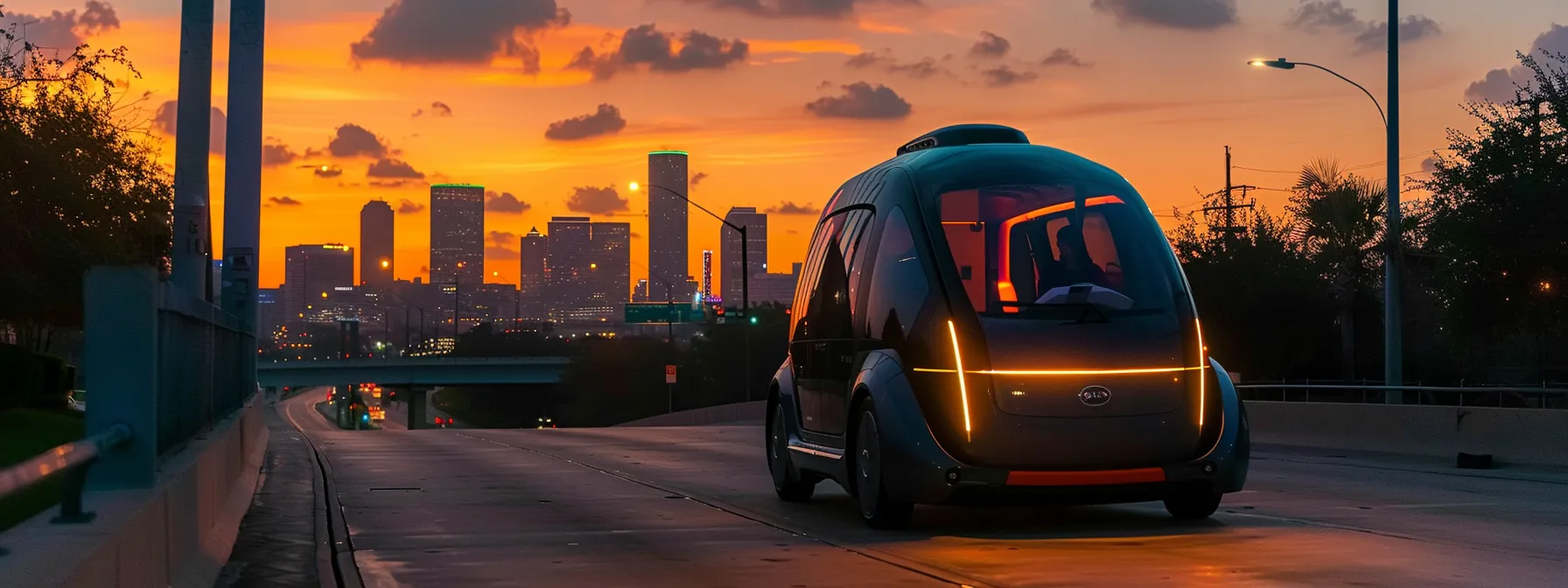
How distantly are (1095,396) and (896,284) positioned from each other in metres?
1.77

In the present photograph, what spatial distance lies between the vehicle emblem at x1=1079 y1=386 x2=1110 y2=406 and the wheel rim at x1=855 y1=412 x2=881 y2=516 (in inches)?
59.4

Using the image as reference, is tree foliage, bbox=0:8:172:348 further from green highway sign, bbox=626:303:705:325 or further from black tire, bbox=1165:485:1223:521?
green highway sign, bbox=626:303:705:325

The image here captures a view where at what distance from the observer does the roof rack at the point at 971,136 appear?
1445 cm

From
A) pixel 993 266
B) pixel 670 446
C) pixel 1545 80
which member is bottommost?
pixel 670 446

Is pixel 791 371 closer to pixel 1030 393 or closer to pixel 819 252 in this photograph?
pixel 819 252

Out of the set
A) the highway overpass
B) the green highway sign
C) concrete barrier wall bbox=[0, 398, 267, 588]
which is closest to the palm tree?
concrete barrier wall bbox=[0, 398, 267, 588]

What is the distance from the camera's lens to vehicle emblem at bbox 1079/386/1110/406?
11961mm

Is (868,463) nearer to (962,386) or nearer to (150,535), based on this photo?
(962,386)

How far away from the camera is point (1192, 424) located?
1225 cm

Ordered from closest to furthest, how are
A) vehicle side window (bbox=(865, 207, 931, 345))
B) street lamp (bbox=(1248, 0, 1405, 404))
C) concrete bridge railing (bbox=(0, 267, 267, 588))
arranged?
1. concrete bridge railing (bbox=(0, 267, 267, 588))
2. vehicle side window (bbox=(865, 207, 931, 345))
3. street lamp (bbox=(1248, 0, 1405, 404))

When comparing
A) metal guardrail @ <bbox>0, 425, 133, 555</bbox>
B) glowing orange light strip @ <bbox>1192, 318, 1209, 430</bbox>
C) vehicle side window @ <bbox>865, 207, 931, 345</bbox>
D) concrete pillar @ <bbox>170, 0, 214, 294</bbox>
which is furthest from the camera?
concrete pillar @ <bbox>170, 0, 214, 294</bbox>

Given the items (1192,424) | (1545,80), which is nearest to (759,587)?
(1192,424)

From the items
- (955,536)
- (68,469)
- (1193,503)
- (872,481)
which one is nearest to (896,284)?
(872,481)

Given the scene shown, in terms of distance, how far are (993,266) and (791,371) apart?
3.79 meters
